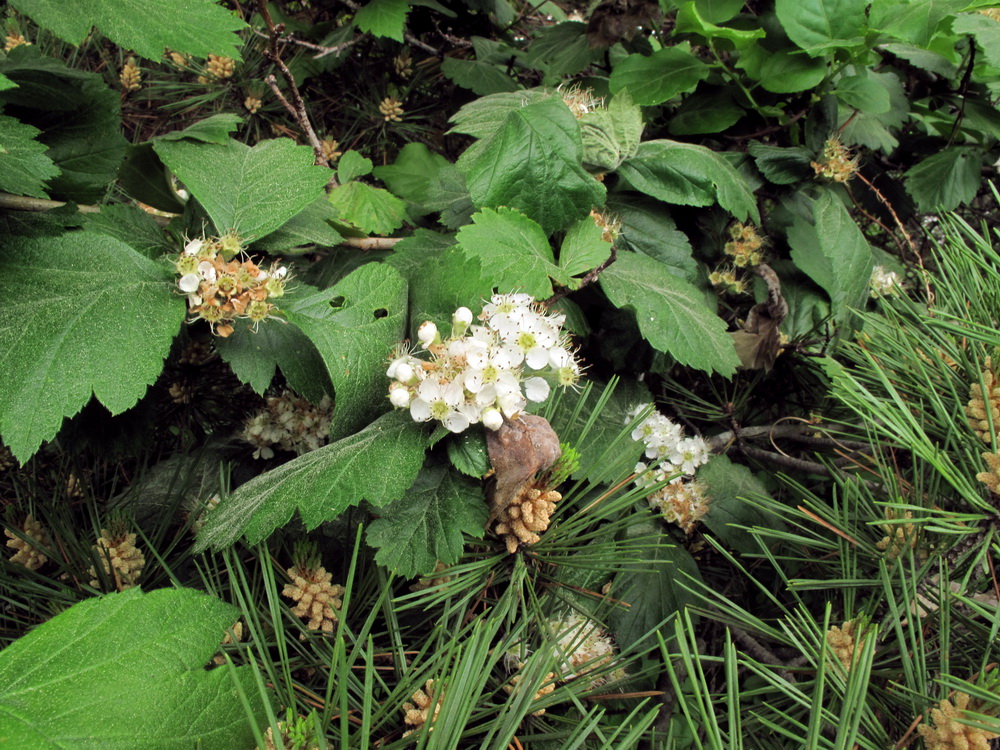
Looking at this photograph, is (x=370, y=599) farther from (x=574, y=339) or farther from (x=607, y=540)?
(x=574, y=339)

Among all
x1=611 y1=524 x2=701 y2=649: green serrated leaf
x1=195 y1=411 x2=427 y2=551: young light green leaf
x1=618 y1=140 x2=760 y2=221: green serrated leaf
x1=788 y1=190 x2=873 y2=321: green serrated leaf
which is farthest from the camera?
x1=788 y1=190 x2=873 y2=321: green serrated leaf

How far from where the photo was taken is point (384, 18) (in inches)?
45.0

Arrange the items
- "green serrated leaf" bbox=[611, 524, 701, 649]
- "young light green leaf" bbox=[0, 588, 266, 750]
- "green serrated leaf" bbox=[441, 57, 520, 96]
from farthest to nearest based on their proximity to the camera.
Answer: "green serrated leaf" bbox=[441, 57, 520, 96], "green serrated leaf" bbox=[611, 524, 701, 649], "young light green leaf" bbox=[0, 588, 266, 750]

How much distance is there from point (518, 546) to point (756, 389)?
2.14 feet

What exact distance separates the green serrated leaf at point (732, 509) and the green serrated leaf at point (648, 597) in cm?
7

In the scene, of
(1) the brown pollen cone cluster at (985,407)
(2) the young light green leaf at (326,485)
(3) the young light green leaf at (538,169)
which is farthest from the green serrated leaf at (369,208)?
(1) the brown pollen cone cluster at (985,407)

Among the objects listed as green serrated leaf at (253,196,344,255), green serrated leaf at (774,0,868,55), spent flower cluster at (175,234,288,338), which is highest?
green serrated leaf at (774,0,868,55)

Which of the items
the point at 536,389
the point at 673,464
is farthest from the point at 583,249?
the point at 673,464

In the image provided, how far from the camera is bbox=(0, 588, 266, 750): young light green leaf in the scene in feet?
1.20

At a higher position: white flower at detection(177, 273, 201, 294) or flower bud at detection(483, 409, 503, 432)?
white flower at detection(177, 273, 201, 294)

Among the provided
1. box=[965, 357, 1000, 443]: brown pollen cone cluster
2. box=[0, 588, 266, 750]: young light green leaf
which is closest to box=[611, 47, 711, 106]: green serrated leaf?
box=[965, 357, 1000, 443]: brown pollen cone cluster

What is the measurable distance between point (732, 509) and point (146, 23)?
2.81 ft

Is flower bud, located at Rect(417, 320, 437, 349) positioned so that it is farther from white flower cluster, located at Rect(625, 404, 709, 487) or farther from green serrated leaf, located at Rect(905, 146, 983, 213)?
green serrated leaf, located at Rect(905, 146, 983, 213)

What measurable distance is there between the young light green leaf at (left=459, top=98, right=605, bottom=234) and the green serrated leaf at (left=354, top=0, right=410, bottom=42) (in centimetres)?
55
